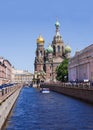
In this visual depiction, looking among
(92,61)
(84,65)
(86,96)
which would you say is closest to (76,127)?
(86,96)

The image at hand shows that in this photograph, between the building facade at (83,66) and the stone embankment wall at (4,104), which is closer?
the stone embankment wall at (4,104)

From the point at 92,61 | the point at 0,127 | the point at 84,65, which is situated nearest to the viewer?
the point at 0,127

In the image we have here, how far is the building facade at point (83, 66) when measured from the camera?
115 meters

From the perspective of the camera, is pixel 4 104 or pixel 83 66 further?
pixel 83 66

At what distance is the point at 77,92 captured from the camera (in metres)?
79.4

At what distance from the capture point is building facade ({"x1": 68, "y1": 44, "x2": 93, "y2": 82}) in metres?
115

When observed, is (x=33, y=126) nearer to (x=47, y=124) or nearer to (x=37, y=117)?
(x=47, y=124)

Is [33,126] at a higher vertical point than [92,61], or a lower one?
lower

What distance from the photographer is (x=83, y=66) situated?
127750mm

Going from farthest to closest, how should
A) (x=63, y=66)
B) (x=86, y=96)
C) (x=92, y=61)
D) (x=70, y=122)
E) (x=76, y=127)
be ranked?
(x=63, y=66), (x=92, y=61), (x=86, y=96), (x=70, y=122), (x=76, y=127)

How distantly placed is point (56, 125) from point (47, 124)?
1047 millimetres

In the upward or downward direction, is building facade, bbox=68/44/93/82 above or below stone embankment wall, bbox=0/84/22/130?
above

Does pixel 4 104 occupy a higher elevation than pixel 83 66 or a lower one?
lower

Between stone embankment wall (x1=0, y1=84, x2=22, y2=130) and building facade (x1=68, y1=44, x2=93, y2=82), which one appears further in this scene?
building facade (x1=68, y1=44, x2=93, y2=82)
